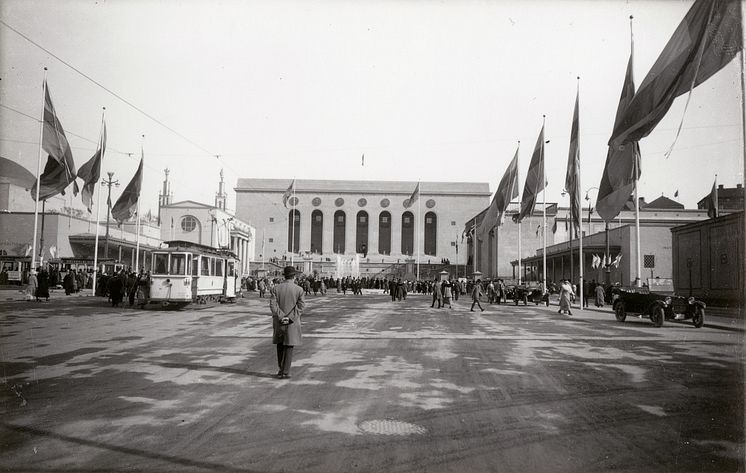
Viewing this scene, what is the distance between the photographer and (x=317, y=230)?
9506 centimetres

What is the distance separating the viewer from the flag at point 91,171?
25219 mm

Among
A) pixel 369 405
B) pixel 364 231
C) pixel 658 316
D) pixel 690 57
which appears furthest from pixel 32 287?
pixel 364 231

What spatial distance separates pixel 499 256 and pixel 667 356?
55.1 meters

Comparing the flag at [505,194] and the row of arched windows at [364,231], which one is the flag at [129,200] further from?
the row of arched windows at [364,231]

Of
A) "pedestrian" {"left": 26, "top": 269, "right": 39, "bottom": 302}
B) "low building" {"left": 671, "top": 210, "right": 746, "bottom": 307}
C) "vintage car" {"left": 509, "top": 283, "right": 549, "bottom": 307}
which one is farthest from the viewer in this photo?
"vintage car" {"left": 509, "top": 283, "right": 549, "bottom": 307}

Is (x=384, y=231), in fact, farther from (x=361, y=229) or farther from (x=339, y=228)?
(x=339, y=228)

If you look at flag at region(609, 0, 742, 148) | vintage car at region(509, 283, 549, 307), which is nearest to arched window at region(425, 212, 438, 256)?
vintage car at region(509, 283, 549, 307)

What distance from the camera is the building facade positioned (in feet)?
305

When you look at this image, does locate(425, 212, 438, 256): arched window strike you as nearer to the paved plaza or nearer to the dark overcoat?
the paved plaza

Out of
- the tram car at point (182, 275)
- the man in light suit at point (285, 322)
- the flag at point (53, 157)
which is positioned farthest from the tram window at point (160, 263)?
the man in light suit at point (285, 322)

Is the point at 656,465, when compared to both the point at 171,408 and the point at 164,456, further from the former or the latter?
the point at 171,408

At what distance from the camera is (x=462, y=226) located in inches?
3693

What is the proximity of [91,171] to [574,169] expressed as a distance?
23.2 m

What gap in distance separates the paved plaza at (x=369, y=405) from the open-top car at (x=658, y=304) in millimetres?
4495
